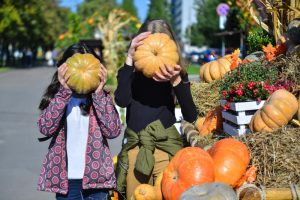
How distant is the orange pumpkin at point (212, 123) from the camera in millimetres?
4672

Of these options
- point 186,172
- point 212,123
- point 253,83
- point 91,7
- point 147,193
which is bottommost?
point 147,193

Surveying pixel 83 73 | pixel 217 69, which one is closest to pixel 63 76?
pixel 83 73

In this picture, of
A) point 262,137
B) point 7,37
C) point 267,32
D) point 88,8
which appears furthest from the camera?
point 88,8

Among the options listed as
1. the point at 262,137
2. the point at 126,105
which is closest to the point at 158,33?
the point at 126,105

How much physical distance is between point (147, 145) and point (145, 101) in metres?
0.32

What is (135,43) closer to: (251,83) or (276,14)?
(251,83)

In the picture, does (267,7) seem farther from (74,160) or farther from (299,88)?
(74,160)

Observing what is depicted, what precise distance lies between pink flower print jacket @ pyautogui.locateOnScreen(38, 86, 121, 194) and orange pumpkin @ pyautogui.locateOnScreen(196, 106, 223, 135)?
1373 mm

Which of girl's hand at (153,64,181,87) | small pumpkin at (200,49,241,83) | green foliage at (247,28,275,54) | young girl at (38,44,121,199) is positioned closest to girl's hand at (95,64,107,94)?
young girl at (38,44,121,199)

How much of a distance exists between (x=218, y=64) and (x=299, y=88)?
2.00m

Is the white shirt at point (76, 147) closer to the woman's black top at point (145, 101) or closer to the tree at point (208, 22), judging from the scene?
the woman's black top at point (145, 101)

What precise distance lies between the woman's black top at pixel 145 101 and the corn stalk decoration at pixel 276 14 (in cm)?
112

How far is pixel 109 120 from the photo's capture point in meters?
3.46

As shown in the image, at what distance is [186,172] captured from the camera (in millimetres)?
3029
